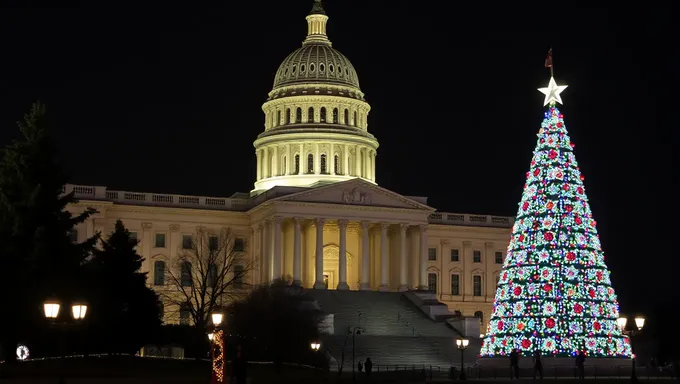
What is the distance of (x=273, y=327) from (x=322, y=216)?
32722 mm

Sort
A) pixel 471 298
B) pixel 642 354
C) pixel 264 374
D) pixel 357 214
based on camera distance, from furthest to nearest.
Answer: pixel 471 298
pixel 357 214
pixel 642 354
pixel 264 374

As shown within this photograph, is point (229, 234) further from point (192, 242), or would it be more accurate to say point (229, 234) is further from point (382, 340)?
point (382, 340)

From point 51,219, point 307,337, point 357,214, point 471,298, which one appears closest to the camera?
point 51,219

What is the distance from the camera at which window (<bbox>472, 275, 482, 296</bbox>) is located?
124 metres

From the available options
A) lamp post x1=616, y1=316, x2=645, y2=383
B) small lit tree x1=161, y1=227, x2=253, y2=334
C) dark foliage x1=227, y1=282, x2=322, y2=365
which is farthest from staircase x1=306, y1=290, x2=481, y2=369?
lamp post x1=616, y1=316, x2=645, y2=383

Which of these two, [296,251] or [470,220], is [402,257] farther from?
[470,220]

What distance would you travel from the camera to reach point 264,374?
6341cm

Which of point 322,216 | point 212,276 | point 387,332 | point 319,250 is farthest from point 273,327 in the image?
point 322,216

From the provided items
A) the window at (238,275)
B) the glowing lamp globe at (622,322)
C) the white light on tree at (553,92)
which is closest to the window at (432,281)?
the window at (238,275)

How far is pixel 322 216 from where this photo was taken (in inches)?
4291

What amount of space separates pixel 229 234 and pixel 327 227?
8640 millimetres

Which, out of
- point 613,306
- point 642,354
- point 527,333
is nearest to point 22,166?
point 527,333

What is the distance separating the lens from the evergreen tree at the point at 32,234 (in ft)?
173

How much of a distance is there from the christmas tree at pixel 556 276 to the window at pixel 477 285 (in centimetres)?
6376
